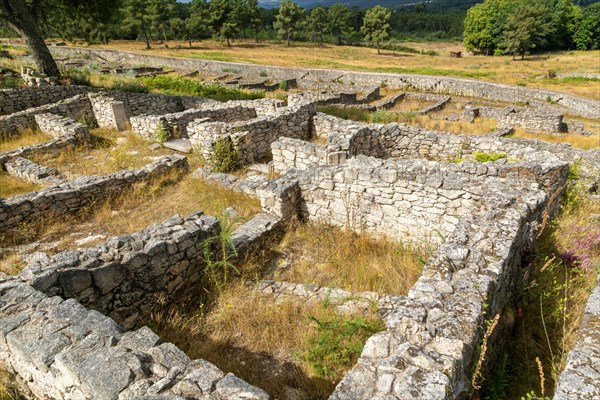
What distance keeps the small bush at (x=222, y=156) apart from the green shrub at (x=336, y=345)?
8.03 m

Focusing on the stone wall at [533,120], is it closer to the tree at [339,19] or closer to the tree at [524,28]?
the tree at [524,28]

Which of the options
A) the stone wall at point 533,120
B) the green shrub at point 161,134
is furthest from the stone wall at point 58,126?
the stone wall at point 533,120

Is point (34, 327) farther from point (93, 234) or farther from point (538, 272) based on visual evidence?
point (538, 272)

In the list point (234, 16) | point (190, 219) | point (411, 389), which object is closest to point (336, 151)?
point (190, 219)

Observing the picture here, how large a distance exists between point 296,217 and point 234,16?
80.9 m

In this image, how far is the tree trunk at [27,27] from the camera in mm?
19109

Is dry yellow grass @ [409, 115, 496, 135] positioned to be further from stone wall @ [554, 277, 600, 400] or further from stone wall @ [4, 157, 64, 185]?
stone wall @ [554, 277, 600, 400]

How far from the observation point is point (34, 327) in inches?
158

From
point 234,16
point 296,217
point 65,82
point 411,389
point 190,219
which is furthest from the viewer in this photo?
point 234,16

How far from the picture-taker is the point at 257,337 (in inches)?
213

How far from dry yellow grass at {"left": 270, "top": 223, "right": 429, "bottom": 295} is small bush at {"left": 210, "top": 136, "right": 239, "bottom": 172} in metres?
4.64

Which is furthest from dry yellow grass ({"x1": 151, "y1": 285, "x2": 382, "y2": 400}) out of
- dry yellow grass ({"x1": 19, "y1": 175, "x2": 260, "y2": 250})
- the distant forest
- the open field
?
the distant forest

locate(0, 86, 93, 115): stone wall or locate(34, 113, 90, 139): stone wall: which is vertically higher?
locate(0, 86, 93, 115): stone wall

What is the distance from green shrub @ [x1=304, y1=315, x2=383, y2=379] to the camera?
15.4ft
